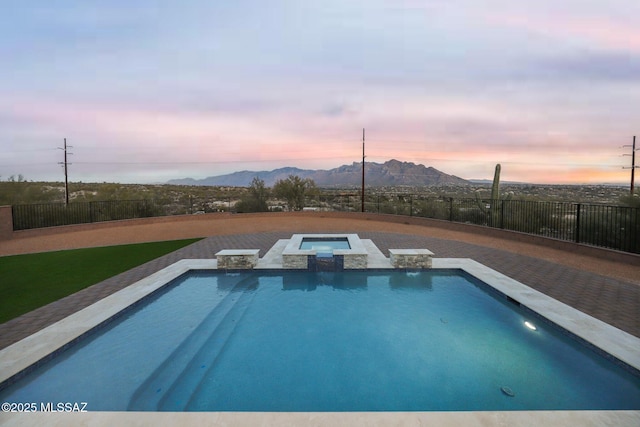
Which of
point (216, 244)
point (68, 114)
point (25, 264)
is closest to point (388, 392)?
point (216, 244)

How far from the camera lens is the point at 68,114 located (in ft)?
48.5

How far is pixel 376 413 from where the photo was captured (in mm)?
2678

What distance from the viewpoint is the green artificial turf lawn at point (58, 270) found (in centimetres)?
563

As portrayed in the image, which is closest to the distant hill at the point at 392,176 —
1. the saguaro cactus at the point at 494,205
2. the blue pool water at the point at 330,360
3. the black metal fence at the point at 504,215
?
the black metal fence at the point at 504,215

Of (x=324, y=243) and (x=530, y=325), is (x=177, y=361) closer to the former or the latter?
(x=530, y=325)

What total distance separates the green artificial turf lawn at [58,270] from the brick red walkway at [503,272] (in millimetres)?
417

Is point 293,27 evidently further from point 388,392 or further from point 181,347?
point 388,392

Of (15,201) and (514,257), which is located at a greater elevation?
(15,201)

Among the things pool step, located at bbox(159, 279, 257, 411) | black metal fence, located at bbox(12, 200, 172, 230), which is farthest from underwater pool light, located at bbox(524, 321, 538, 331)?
black metal fence, located at bbox(12, 200, 172, 230)

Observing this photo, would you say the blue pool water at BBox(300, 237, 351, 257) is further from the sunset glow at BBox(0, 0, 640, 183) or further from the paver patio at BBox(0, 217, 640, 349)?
the sunset glow at BBox(0, 0, 640, 183)

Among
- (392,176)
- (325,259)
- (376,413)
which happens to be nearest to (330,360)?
(376,413)

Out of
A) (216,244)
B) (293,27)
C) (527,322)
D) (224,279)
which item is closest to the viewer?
(527,322)

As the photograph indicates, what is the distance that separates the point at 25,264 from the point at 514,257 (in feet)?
44.3

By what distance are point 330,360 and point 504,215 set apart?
12748mm
